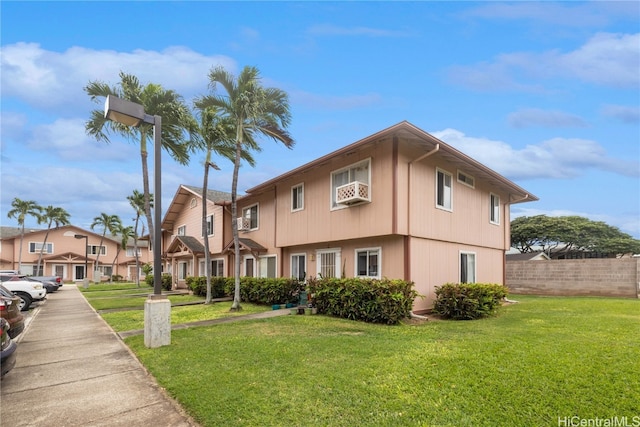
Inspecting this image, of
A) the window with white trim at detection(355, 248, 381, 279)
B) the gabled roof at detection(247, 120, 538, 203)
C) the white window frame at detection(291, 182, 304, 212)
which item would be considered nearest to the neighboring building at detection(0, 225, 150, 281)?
the white window frame at detection(291, 182, 304, 212)

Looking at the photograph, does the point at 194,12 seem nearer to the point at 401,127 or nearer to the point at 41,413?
the point at 401,127

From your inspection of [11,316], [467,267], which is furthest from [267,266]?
[11,316]

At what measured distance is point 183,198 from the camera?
26016 millimetres

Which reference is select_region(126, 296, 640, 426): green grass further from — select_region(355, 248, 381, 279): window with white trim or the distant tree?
the distant tree

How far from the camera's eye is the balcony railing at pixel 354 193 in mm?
12156

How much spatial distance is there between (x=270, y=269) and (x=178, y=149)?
22.9 feet

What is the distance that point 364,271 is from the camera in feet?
43.1

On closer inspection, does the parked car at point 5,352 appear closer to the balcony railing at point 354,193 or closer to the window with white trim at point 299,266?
the balcony railing at point 354,193

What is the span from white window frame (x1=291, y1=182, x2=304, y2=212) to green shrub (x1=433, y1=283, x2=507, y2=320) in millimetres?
6612

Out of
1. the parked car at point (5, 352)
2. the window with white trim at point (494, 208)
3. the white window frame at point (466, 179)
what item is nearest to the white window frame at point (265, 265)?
the white window frame at point (466, 179)

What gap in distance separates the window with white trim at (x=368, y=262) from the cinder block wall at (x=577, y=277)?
13227 millimetres

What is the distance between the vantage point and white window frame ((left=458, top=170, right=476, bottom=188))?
14352 millimetres

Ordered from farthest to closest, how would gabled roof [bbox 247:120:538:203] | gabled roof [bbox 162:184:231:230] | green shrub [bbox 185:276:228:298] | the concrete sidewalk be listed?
gabled roof [bbox 162:184:231:230] < green shrub [bbox 185:276:228:298] < gabled roof [bbox 247:120:538:203] < the concrete sidewalk

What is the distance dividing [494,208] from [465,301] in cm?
716
